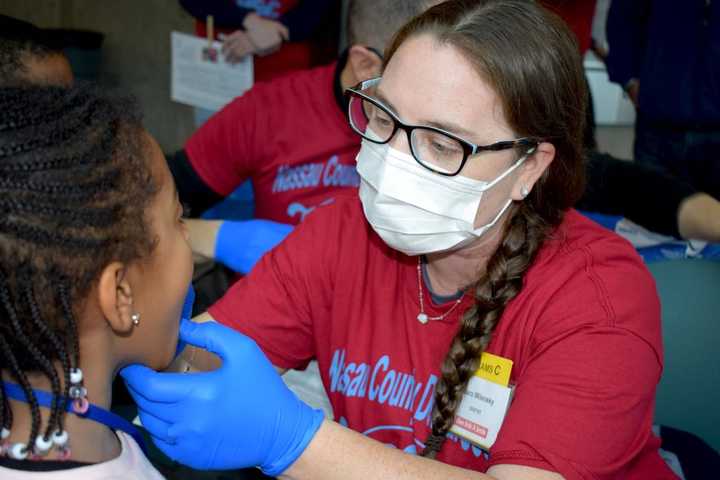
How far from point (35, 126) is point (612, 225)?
1580mm

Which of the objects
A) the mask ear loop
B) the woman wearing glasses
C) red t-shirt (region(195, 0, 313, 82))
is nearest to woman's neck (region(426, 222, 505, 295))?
the woman wearing glasses

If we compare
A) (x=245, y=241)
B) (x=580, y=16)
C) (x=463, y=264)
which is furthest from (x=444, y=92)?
(x=580, y=16)

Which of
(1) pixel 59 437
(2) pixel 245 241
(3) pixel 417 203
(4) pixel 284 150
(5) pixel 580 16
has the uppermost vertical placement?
(5) pixel 580 16

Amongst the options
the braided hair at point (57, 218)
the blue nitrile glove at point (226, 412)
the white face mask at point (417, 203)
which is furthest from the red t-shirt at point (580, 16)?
the braided hair at point (57, 218)

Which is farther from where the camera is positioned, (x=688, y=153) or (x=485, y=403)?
(x=688, y=153)

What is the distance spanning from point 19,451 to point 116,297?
19cm

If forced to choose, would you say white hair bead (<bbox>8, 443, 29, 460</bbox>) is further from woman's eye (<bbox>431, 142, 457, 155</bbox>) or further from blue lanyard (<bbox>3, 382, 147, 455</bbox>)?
woman's eye (<bbox>431, 142, 457, 155</bbox>)

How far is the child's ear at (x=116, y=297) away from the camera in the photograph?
77 cm

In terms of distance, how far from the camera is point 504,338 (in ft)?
3.83

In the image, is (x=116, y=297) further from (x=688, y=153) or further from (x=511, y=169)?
(x=688, y=153)

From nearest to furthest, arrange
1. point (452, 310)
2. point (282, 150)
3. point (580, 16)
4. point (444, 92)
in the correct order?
point (444, 92), point (452, 310), point (282, 150), point (580, 16)

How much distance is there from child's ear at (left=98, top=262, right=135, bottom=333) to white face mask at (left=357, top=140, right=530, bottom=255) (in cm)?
49

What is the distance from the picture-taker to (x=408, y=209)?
1.20 metres

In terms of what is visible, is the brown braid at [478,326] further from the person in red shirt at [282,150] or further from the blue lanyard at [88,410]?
the person in red shirt at [282,150]
